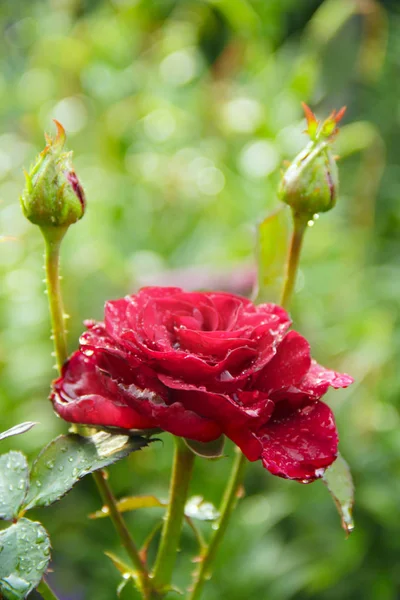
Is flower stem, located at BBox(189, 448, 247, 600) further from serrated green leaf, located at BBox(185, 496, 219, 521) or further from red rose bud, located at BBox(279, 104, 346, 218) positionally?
red rose bud, located at BBox(279, 104, 346, 218)

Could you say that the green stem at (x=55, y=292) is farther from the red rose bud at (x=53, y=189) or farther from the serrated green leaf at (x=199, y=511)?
the serrated green leaf at (x=199, y=511)

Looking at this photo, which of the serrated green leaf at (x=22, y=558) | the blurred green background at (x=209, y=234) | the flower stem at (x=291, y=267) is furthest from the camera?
the blurred green background at (x=209, y=234)

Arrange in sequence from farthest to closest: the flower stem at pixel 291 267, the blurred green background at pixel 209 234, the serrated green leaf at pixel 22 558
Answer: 1. the blurred green background at pixel 209 234
2. the flower stem at pixel 291 267
3. the serrated green leaf at pixel 22 558

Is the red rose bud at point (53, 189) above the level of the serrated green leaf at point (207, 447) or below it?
above

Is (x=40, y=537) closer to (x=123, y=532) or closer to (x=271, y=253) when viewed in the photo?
(x=123, y=532)

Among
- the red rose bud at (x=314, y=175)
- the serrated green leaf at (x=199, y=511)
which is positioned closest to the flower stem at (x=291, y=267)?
the red rose bud at (x=314, y=175)

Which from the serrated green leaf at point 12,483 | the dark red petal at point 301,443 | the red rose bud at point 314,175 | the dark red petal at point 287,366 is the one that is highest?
the red rose bud at point 314,175

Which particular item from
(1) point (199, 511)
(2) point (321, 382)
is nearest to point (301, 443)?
(2) point (321, 382)

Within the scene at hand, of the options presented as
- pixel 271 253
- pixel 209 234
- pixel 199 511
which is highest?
pixel 271 253
